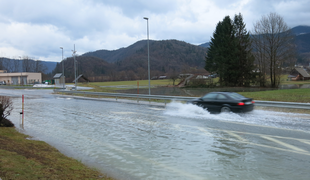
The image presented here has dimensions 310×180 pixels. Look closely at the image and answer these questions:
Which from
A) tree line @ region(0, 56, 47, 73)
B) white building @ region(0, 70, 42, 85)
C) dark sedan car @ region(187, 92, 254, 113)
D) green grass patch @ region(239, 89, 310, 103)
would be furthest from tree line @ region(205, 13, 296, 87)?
tree line @ region(0, 56, 47, 73)

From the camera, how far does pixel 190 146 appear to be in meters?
7.99

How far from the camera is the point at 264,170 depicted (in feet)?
18.5

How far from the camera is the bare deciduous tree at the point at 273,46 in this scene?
158 ft

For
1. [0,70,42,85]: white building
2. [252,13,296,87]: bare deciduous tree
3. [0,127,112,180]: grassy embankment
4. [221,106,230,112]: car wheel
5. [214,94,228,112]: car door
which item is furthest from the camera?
[0,70,42,85]: white building

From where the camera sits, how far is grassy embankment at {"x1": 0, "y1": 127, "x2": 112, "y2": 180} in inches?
193

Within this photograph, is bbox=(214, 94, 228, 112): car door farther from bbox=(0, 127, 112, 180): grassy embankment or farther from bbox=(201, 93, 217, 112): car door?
bbox=(0, 127, 112, 180): grassy embankment

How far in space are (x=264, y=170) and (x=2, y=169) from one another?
19.1ft

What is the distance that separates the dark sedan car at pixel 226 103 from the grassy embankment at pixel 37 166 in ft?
31.6

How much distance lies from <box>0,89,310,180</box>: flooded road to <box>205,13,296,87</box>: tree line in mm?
42248

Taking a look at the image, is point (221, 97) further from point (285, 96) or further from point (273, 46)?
point (273, 46)

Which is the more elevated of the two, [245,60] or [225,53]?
[225,53]

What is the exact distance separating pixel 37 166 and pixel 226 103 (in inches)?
424

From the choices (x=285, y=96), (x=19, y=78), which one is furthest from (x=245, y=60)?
(x=19, y=78)

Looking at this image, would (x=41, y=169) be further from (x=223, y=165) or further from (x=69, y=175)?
(x=223, y=165)
